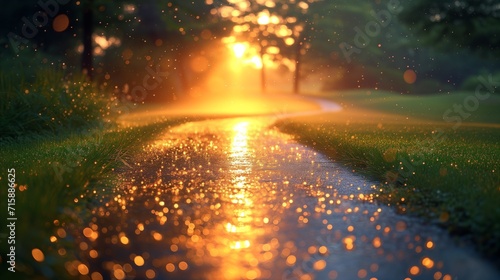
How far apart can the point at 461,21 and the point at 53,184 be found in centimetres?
2548

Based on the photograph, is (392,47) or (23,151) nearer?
(23,151)

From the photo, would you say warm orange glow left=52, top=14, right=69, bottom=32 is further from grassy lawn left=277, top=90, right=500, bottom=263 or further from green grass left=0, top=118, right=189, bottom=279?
green grass left=0, top=118, right=189, bottom=279

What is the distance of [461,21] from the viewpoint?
92.1 ft

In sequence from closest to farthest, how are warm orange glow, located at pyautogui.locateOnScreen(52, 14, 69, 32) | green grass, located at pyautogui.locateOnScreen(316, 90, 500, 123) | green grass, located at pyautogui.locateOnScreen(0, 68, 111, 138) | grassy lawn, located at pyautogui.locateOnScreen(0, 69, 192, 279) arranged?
grassy lawn, located at pyautogui.locateOnScreen(0, 69, 192, 279)
green grass, located at pyautogui.locateOnScreen(0, 68, 111, 138)
green grass, located at pyautogui.locateOnScreen(316, 90, 500, 123)
warm orange glow, located at pyautogui.locateOnScreen(52, 14, 69, 32)

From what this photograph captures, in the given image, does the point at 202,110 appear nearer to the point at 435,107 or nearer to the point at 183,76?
the point at 183,76

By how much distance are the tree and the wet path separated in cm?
2006

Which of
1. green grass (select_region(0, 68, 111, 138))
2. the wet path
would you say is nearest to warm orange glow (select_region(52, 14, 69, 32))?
green grass (select_region(0, 68, 111, 138))

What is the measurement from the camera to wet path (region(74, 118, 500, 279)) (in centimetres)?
550

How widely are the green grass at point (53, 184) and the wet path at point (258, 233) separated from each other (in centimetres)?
34

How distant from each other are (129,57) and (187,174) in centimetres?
3168

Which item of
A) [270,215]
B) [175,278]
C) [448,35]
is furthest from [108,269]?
[448,35]

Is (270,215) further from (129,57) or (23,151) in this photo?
(129,57)

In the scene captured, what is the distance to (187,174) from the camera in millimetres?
10906

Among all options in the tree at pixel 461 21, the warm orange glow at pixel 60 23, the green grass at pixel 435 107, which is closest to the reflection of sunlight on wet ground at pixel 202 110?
the green grass at pixel 435 107
